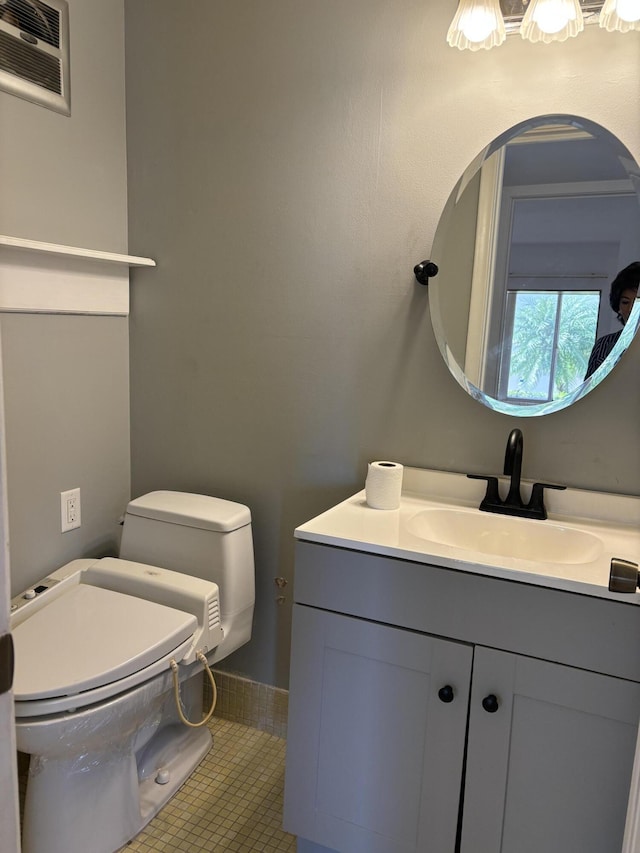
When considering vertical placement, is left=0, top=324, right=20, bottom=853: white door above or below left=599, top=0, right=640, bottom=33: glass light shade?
below

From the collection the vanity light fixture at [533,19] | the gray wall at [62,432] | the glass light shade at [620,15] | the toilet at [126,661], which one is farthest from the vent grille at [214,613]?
the glass light shade at [620,15]

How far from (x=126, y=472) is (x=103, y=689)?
3.04 ft

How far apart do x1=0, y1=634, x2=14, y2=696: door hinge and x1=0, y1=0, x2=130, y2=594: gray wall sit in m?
1.13

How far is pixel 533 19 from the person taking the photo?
1.47m

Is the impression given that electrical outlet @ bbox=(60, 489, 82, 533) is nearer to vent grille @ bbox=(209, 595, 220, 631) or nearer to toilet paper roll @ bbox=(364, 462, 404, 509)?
vent grille @ bbox=(209, 595, 220, 631)

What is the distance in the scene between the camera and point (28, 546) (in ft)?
5.98

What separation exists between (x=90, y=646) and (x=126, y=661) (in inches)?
4.2

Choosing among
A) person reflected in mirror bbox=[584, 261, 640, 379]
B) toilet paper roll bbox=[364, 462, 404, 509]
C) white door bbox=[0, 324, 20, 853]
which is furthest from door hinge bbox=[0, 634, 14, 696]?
person reflected in mirror bbox=[584, 261, 640, 379]

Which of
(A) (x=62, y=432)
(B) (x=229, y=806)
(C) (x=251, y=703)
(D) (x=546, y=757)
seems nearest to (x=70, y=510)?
(A) (x=62, y=432)

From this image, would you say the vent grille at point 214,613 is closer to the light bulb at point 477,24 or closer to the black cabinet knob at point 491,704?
the black cabinet knob at point 491,704

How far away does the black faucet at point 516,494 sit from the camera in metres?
1.56

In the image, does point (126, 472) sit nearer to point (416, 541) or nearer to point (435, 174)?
point (416, 541)

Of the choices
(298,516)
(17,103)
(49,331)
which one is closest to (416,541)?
(298,516)

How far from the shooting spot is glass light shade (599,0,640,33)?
1.39 meters
